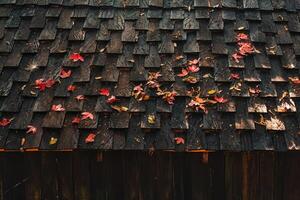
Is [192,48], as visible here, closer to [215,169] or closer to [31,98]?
[215,169]

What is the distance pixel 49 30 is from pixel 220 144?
2859 millimetres

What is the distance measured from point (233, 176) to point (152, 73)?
66.9 inches

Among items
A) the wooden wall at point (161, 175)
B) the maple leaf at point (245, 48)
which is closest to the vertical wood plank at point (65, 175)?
the wooden wall at point (161, 175)

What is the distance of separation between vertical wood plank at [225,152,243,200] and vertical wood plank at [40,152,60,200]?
224cm

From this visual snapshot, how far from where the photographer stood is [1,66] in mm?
4859

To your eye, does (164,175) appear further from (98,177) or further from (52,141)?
(52,141)

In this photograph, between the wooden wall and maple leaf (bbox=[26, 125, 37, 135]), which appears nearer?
maple leaf (bbox=[26, 125, 37, 135])

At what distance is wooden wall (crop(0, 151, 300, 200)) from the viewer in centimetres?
466

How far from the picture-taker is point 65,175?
4.76 meters

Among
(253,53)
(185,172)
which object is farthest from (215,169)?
(253,53)

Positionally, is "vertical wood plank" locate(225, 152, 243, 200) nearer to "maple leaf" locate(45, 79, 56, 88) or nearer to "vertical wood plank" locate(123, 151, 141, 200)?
"vertical wood plank" locate(123, 151, 141, 200)

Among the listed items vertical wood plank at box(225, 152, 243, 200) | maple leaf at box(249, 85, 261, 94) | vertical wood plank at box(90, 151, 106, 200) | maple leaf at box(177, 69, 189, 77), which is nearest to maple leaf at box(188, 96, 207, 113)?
maple leaf at box(177, 69, 189, 77)

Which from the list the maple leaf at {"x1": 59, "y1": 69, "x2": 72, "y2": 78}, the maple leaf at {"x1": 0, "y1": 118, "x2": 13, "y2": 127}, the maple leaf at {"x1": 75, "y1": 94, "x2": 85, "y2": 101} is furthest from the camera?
the maple leaf at {"x1": 59, "y1": 69, "x2": 72, "y2": 78}

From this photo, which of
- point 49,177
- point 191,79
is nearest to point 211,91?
point 191,79
